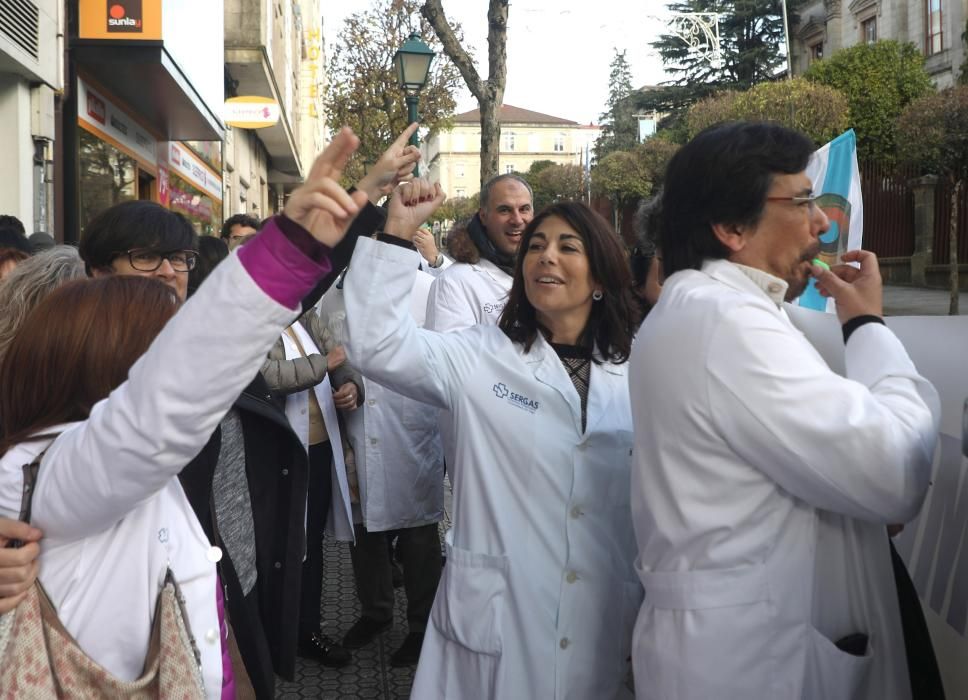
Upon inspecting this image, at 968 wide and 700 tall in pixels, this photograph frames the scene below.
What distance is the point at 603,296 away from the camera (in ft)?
9.26

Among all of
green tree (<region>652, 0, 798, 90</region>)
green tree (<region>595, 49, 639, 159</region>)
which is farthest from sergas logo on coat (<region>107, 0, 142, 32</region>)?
green tree (<region>595, 49, 639, 159</region>)

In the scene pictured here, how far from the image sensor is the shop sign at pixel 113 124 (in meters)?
9.93

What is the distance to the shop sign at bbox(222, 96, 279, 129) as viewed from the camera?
54.9ft

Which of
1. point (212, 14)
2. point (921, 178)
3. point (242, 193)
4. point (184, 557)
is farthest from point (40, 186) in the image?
point (921, 178)

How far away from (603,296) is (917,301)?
67.1 feet

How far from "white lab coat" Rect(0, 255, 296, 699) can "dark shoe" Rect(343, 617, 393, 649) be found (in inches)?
109

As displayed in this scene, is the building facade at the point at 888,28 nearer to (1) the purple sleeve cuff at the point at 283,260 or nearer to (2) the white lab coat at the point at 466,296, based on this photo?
(2) the white lab coat at the point at 466,296

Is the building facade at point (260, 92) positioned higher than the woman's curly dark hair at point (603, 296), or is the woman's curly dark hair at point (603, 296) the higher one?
the building facade at point (260, 92)

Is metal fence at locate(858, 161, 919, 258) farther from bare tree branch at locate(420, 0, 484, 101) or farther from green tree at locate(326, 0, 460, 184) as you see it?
bare tree branch at locate(420, 0, 484, 101)

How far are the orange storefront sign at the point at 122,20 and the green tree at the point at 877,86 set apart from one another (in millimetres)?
25703

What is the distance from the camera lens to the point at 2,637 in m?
1.45

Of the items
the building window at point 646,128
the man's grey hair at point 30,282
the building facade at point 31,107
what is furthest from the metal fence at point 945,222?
the building window at point 646,128

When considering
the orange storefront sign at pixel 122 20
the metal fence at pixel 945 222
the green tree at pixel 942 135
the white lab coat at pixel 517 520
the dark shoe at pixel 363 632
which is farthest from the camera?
the metal fence at pixel 945 222

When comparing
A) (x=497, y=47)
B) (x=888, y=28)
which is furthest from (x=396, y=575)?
(x=888, y=28)
